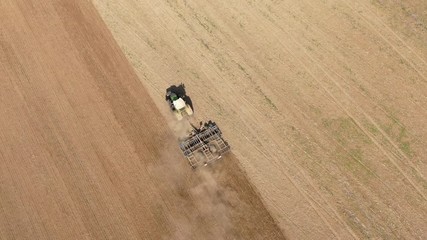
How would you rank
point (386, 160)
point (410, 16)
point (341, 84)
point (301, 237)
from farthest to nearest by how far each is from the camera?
1. point (410, 16)
2. point (341, 84)
3. point (386, 160)
4. point (301, 237)

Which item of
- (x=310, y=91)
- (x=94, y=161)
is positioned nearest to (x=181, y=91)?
(x=94, y=161)

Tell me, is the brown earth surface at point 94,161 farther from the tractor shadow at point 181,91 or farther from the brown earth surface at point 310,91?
the tractor shadow at point 181,91

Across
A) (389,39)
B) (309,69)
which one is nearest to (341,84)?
(309,69)

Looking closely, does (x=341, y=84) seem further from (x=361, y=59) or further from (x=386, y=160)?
(x=386, y=160)

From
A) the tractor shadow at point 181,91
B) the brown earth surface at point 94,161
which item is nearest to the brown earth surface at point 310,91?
the tractor shadow at point 181,91

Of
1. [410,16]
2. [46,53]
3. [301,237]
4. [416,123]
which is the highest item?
[46,53]

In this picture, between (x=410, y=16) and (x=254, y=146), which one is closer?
(x=254, y=146)

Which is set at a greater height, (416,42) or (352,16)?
(352,16)

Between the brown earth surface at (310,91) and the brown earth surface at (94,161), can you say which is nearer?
the brown earth surface at (94,161)

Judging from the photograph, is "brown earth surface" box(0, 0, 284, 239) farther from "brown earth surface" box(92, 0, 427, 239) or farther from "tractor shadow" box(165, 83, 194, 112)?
"tractor shadow" box(165, 83, 194, 112)
